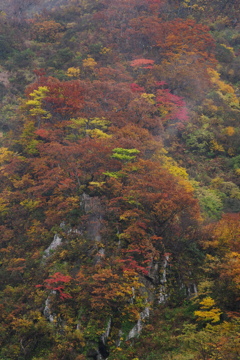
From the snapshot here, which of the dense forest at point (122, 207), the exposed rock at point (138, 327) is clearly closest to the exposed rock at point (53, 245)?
the dense forest at point (122, 207)

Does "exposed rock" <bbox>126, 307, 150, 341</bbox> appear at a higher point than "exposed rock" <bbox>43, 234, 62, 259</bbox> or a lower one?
higher

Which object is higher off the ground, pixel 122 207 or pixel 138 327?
pixel 122 207

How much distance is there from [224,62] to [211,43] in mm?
2762

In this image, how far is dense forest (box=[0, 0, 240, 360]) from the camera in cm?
1277

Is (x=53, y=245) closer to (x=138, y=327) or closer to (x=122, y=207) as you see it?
(x=122, y=207)

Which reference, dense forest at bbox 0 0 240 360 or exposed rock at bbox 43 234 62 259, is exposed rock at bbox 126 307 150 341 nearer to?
dense forest at bbox 0 0 240 360

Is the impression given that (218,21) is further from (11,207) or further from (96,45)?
(11,207)

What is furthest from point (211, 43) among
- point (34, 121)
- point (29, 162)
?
point (29, 162)

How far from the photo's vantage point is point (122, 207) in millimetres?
17188

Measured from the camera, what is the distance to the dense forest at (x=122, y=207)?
503 inches

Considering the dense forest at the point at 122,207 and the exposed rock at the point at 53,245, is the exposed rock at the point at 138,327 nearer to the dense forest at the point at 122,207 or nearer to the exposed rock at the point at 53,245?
the dense forest at the point at 122,207

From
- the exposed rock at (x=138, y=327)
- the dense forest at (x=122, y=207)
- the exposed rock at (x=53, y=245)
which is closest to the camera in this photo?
the dense forest at (x=122, y=207)

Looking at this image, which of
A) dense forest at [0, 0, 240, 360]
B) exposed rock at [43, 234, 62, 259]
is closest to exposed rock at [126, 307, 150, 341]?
dense forest at [0, 0, 240, 360]

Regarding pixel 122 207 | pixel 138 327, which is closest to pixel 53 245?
pixel 122 207
